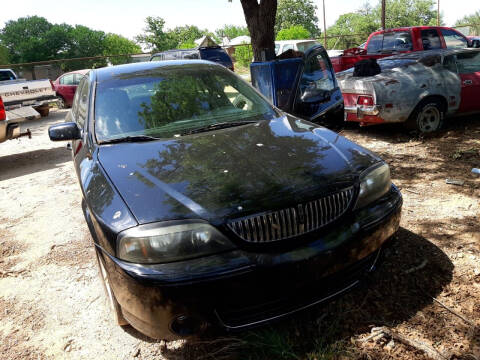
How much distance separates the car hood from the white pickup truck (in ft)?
18.1

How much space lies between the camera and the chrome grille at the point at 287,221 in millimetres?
1908

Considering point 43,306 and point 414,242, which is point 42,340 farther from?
point 414,242

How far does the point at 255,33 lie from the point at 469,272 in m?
6.08

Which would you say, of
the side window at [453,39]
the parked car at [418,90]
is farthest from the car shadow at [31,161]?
the side window at [453,39]

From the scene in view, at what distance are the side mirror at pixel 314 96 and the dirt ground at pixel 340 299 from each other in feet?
4.75

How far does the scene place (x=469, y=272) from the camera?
270 cm

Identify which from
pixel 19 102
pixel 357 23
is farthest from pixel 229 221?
pixel 357 23

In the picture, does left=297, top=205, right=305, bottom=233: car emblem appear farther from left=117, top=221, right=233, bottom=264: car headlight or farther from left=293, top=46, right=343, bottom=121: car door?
left=293, top=46, right=343, bottom=121: car door

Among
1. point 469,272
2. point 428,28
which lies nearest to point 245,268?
→ point 469,272

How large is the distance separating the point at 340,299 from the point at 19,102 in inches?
382

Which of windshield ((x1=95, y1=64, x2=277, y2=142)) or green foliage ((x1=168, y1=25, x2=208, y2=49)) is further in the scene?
green foliage ((x1=168, y1=25, x2=208, y2=49))

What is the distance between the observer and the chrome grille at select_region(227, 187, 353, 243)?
6.26 ft

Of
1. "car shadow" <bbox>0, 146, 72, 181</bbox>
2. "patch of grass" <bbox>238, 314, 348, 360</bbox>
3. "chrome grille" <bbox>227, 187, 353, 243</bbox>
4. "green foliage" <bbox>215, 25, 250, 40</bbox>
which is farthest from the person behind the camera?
"green foliage" <bbox>215, 25, 250, 40</bbox>

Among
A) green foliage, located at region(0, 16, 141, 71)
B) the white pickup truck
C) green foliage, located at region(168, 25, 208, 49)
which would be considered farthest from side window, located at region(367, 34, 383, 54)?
green foliage, located at region(168, 25, 208, 49)
